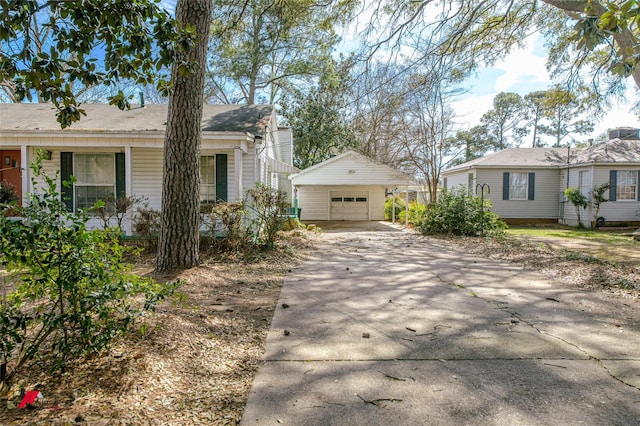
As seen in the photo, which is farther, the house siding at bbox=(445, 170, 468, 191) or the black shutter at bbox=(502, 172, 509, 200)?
the house siding at bbox=(445, 170, 468, 191)

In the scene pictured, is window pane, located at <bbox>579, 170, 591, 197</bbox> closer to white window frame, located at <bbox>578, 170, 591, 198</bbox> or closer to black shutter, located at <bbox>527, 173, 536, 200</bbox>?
white window frame, located at <bbox>578, 170, 591, 198</bbox>

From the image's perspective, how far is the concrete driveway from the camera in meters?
2.59

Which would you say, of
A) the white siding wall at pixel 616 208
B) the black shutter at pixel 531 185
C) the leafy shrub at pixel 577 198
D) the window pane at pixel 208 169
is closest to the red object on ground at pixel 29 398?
Result: the window pane at pixel 208 169

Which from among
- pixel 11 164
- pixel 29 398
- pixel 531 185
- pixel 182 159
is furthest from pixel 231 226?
pixel 531 185

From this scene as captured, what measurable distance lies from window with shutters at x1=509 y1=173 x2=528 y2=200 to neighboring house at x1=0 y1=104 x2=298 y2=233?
14582 millimetres

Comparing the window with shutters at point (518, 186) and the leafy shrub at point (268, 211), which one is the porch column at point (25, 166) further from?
the window with shutters at point (518, 186)

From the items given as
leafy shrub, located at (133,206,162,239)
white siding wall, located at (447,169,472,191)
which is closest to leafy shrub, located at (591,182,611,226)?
white siding wall, located at (447,169,472,191)

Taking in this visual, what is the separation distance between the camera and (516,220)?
20812mm

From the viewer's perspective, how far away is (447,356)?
3.51 meters

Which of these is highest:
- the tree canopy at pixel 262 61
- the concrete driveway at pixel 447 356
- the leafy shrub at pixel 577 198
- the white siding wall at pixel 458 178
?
the tree canopy at pixel 262 61

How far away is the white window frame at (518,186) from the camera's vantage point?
20734 mm

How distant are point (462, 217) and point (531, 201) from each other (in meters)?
9.04

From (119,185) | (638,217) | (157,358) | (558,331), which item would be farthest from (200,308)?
(638,217)

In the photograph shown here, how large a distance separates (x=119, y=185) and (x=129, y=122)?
1923mm
